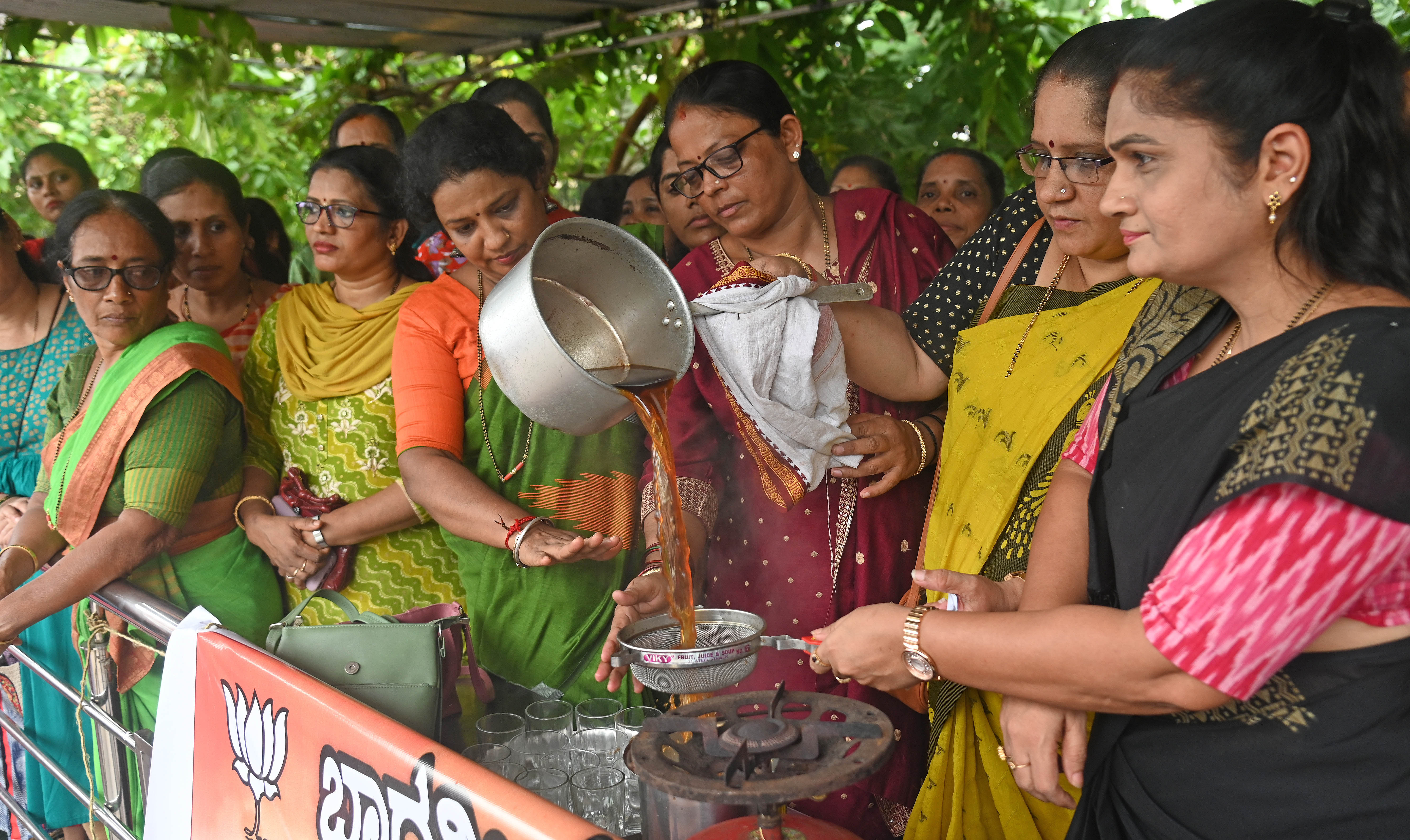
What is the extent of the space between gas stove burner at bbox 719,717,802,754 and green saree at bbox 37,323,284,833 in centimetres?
176

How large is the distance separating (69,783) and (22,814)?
66cm

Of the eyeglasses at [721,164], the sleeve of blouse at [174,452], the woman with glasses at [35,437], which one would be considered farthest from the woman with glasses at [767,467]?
the woman with glasses at [35,437]

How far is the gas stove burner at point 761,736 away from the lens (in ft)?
3.72

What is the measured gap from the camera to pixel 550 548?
2.02 m

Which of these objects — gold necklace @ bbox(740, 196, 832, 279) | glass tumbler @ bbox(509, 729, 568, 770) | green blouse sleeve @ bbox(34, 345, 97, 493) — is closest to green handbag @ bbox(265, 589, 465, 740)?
glass tumbler @ bbox(509, 729, 568, 770)

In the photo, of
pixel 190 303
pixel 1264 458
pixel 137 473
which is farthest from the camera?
pixel 190 303

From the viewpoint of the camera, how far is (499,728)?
6.22 ft

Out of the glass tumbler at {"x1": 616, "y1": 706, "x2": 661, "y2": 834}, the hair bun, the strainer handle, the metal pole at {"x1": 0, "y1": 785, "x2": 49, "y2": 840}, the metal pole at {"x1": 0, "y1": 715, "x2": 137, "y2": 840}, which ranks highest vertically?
the hair bun

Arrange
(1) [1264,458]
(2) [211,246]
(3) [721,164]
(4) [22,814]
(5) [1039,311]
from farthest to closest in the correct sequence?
(2) [211,246] → (4) [22,814] → (3) [721,164] → (5) [1039,311] → (1) [1264,458]

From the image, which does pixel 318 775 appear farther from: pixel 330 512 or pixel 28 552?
pixel 28 552

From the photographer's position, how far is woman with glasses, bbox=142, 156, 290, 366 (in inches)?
123

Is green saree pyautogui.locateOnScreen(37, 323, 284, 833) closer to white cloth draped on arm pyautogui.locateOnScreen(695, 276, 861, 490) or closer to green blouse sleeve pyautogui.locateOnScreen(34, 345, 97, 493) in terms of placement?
green blouse sleeve pyautogui.locateOnScreen(34, 345, 97, 493)

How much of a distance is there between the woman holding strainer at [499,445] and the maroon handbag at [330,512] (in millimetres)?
383

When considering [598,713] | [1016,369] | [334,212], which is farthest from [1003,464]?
[334,212]
